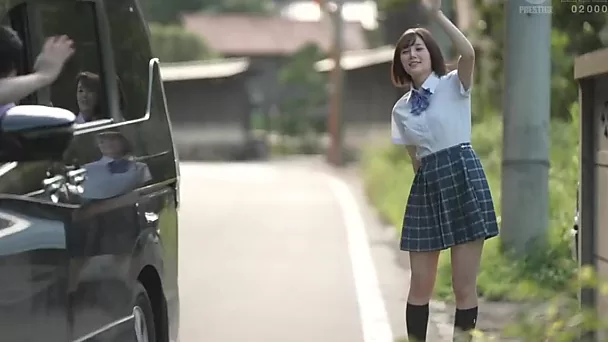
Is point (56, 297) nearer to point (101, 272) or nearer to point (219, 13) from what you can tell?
point (101, 272)

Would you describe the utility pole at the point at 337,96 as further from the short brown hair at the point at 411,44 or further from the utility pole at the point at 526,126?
the short brown hair at the point at 411,44

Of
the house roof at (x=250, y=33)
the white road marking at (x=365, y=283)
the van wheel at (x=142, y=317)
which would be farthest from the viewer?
the house roof at (x=250, y=33)

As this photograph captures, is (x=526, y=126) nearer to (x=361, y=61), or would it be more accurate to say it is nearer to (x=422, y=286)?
(x=422, y=286)

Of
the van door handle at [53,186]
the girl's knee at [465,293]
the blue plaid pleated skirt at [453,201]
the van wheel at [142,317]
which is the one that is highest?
the van door handle at [53,186]

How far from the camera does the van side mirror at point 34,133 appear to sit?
3.69 m

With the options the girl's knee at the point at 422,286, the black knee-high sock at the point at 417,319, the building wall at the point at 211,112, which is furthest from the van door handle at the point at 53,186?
the building wall at the point at 211,112

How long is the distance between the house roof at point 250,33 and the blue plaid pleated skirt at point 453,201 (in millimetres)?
55853

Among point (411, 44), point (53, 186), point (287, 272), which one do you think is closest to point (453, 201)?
point (411, 44)

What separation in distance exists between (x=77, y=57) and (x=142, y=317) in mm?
1239

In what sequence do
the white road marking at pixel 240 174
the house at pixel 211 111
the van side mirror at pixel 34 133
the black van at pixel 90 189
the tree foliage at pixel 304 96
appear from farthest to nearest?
1. the tree foliage at pixel 304 96
2. the house at pixel 211 111
3. the white road marking at pixel 240 174
4. the black van at pixel 90 189
5. the van side mirror at pixel 34 133

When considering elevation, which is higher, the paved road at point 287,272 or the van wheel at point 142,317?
the van wheel at point 142,317

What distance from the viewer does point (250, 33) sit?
65375mm

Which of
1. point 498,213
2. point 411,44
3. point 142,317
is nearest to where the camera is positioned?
point 142,317

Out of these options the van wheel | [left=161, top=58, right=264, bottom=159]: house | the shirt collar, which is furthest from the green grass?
[left=161, top=58, right=264, bottom=159]: house
